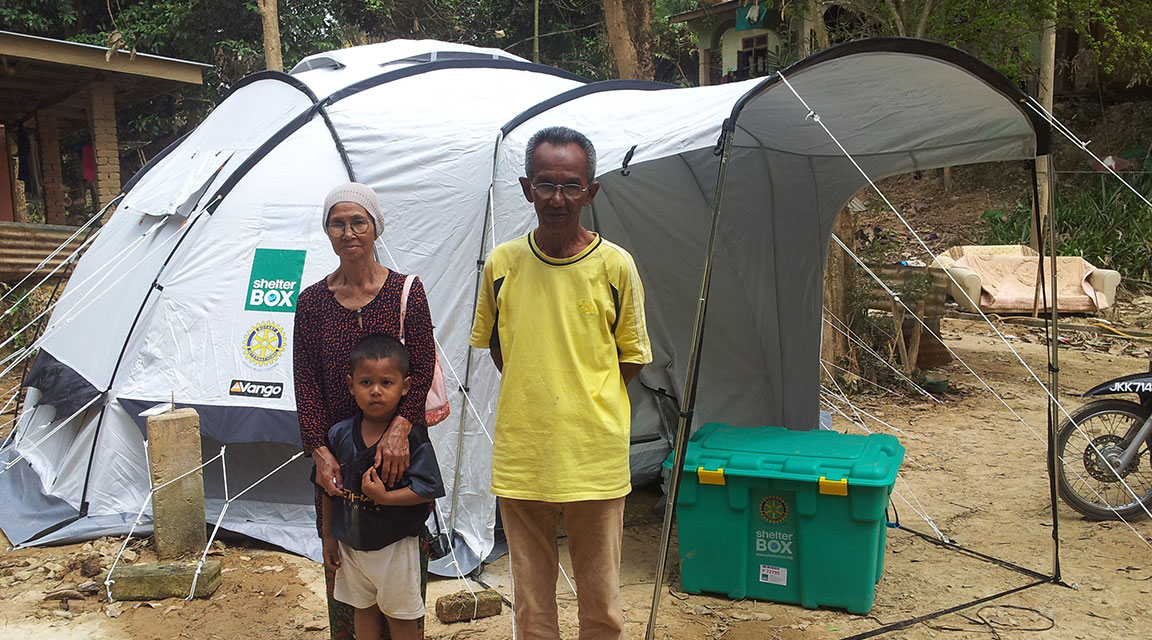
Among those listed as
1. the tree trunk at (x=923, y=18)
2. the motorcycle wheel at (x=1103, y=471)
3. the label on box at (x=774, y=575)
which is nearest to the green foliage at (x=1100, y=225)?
the tree trunk at (x=923, y=18)

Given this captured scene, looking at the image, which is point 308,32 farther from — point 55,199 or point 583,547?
point 583,547

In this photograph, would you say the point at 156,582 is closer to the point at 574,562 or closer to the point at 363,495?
the point at 363,495

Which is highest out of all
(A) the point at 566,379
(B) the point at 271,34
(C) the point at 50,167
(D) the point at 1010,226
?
(B) the point at 271,34

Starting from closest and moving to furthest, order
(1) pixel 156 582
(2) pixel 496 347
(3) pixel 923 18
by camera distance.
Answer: (2) pixel 496 347 < (1) pixel 156 582 < (3) pixel 923 18

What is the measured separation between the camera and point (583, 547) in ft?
8.55

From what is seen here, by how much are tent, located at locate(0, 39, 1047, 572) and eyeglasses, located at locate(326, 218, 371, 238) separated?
129 centimetres

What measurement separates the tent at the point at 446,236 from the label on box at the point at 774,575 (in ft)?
4.14

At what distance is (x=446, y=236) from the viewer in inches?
178

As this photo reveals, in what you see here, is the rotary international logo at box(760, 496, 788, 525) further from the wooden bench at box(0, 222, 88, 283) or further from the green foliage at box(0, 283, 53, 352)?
the wooden bench at box(0, 222, 88, 283)

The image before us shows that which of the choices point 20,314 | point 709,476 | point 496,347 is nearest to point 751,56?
point 20,314

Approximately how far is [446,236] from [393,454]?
2.12 m

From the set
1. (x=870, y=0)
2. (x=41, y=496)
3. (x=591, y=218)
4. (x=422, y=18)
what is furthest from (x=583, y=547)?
(x=422, y=18)

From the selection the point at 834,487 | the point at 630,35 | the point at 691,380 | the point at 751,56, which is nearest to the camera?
the point at 691,380

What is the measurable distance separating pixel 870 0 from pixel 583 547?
26.0 feet
